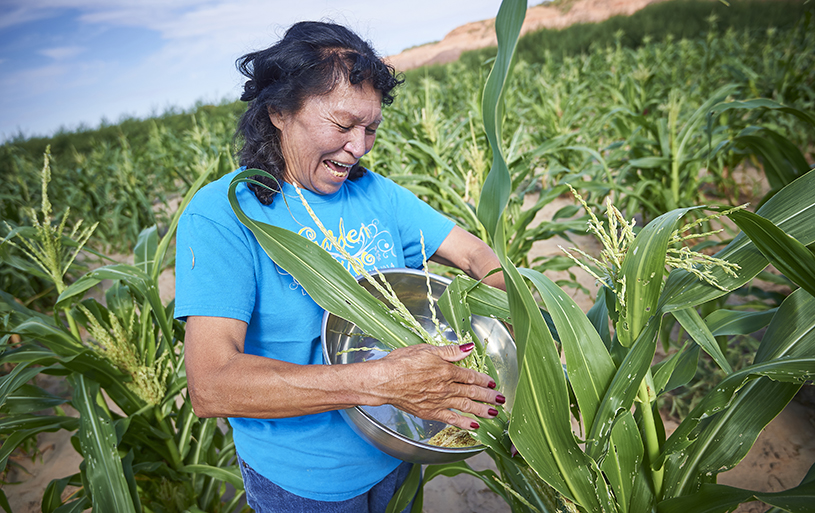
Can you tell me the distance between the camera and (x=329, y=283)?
0.78 meters

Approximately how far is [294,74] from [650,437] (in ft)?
3.43

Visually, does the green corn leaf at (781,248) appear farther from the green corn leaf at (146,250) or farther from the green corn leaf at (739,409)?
the green corn leaf at (146,250)

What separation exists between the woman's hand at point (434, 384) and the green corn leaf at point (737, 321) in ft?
1.72

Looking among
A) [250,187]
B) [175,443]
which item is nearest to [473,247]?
[250,187]

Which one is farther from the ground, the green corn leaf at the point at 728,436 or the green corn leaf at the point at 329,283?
the green corn leaf at the point at 329,283

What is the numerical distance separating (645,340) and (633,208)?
102 inches

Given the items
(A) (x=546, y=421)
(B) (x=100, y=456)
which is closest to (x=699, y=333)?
(A) (x=546, y=421)

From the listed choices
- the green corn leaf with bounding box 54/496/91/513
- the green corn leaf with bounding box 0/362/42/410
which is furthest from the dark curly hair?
the green corn leaf with bounding box 54/496/91/513

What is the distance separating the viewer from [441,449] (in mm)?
737

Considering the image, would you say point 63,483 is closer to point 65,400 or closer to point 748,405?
point 65,400

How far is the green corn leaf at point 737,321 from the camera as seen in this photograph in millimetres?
834

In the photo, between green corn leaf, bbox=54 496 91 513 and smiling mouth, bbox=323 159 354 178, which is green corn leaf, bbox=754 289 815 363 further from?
green corn leaf, bbox=54 496 91 513

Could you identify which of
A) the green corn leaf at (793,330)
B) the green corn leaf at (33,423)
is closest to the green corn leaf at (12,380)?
the green corn leaf at (33,423)

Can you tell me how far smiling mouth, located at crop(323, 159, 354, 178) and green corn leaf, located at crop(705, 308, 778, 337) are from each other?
89cm
